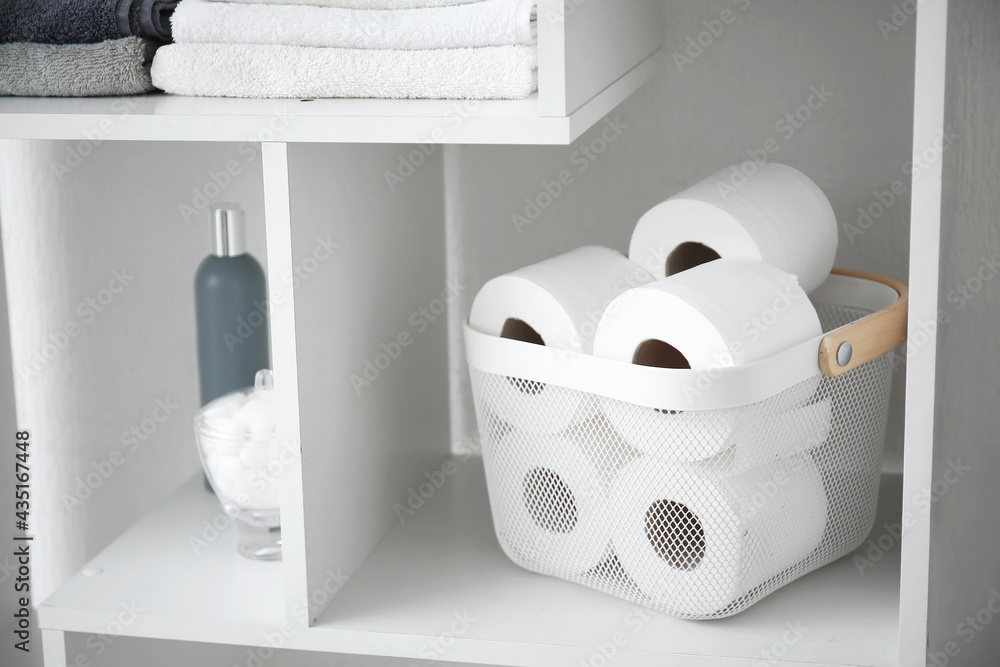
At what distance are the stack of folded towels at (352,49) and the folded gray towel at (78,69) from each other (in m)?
0.02

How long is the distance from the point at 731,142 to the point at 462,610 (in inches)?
18.9

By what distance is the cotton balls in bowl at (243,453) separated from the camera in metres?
0.79

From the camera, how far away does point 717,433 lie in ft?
2.14

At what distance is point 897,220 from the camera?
35.9 inches

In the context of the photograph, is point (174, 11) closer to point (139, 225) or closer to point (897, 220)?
point (139, 225)

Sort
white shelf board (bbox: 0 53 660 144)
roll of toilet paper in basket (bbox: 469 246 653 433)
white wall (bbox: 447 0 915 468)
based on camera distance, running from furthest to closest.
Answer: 1. white wall (bbox: 447 0 915 468)
2. roll of toilet paper in basket (bbox: 469 246 653 433)
3. white shelf board (bbox: 0 53 660 144)

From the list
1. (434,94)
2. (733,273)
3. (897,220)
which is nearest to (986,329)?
(733,273)

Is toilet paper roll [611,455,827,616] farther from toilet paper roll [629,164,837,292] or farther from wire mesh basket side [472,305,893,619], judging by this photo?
toilet paper roll [629,164,837,292]

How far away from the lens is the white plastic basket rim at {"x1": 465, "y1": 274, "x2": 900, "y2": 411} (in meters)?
0.64

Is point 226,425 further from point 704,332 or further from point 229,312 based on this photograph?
point 704,332

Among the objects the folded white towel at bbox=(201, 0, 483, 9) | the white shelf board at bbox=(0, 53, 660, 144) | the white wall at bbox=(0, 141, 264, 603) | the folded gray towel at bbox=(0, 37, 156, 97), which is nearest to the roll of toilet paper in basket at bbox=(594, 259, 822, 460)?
the white shelf board at bbox=(0, 53, 660, 144)

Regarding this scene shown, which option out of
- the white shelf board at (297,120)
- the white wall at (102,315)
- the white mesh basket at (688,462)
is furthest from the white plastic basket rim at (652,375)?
the white wall at (102,315)

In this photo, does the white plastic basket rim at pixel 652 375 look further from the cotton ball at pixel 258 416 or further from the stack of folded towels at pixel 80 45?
the stack of folded towels at pixel 80 45

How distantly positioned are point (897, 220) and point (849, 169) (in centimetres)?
6
